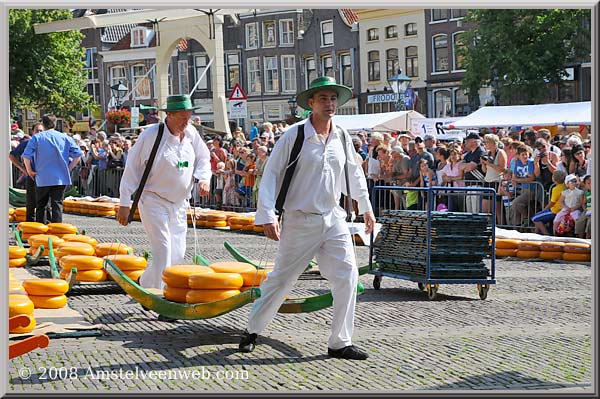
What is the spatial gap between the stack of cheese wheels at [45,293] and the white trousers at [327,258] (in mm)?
2599

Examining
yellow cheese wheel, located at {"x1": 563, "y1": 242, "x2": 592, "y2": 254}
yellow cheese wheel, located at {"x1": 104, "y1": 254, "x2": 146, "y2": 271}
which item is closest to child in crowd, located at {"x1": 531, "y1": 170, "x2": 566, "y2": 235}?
yellow cheese wheel, located at {"x1": 563, "y1": 242, "x2": 592, "y2": 254}

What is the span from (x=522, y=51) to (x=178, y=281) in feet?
127

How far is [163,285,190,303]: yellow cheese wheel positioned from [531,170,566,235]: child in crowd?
9030mm

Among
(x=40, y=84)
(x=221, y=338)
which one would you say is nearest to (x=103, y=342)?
(x=221, y=338)

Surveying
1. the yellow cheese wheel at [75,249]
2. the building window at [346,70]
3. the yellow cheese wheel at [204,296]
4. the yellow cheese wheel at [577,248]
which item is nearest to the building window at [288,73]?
the building window at [346,70]

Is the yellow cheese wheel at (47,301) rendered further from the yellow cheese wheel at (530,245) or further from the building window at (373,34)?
the building window at (373,34)

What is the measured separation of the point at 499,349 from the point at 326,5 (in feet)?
11.2

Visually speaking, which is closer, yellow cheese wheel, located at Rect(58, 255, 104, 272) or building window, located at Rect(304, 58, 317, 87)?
yellow cheese wheel, located at Rect(58, 255, 104, 272)

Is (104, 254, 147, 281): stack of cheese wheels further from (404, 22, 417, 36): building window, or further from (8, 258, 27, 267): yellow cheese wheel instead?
(404, 22, 417, 36): building window

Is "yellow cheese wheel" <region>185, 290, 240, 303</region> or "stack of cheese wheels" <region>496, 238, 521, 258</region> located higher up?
"yellow cheese wheel" <region>185, 290, 240, 303</region>

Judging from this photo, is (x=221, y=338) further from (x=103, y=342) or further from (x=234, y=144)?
(x=234, y=144)

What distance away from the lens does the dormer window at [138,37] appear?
52531 mm

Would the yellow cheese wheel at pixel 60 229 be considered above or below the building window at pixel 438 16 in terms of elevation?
below

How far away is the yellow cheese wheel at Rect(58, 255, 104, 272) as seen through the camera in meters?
12.4
